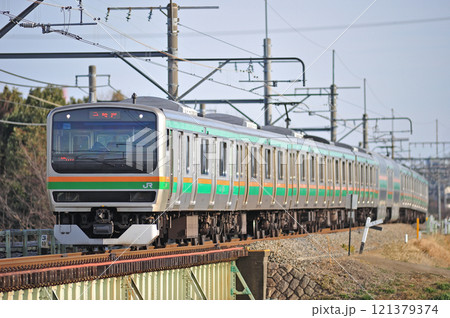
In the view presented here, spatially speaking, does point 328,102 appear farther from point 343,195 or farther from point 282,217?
point 282,217

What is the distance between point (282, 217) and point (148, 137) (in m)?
10.9

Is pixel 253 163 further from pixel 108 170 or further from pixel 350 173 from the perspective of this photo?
pixel 350 173

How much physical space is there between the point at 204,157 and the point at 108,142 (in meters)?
3.17

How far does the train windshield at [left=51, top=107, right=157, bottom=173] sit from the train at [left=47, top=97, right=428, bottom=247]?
0.02 meters

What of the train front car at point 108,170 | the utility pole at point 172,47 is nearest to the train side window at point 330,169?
the utility pole at point 172,47

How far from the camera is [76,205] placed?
1783cm

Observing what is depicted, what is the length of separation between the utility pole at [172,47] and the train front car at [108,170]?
16.4 ft

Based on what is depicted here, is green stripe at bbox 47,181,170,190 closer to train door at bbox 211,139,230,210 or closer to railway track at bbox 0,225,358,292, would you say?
railway track at bbox 0,225,358,292

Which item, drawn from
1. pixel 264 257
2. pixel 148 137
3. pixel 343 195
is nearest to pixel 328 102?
pixel 343 195

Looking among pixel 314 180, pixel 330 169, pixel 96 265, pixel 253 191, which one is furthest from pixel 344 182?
pixel 96 265

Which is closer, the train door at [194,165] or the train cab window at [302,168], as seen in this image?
the train door at [194,165]

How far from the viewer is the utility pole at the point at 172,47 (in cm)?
2298

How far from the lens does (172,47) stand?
23484 millimetres

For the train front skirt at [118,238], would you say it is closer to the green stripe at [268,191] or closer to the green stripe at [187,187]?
the green stripe at [187,187]
